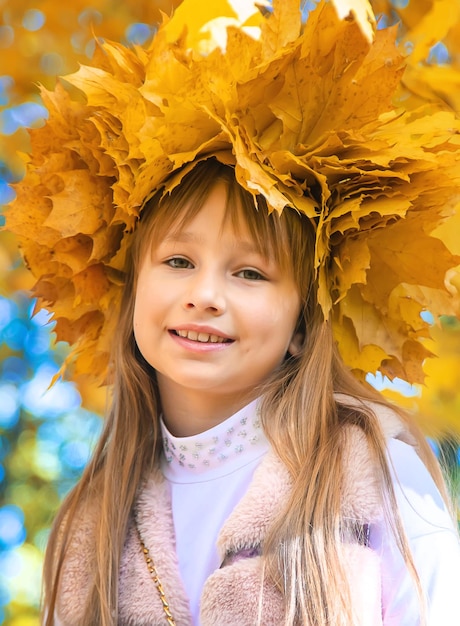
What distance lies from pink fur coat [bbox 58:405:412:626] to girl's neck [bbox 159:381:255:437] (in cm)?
15

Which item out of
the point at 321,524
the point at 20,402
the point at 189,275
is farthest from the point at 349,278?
the point at 20,402

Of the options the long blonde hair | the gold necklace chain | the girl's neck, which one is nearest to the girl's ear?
the long blonde hair

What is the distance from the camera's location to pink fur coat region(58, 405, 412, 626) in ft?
4.75

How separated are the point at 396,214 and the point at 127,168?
0.54 meters

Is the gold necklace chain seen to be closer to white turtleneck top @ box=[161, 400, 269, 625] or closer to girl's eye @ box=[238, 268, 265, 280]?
white turtleneck top @ box=[161, 400, 269, 625]

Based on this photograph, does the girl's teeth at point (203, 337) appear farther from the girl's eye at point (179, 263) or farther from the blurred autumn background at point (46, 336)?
the blurred autumn background at point (46, 336)

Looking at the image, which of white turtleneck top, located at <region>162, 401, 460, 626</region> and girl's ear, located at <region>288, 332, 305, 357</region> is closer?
white turtleneck top, located at <region>162, 401, 460, 626</region>

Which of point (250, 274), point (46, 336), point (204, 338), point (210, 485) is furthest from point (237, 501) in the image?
point (46, 336)

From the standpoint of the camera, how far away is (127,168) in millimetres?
1678

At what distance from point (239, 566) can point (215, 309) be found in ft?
1.55

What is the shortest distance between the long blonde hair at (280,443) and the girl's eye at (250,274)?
49mm

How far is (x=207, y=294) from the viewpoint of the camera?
5.14 feet

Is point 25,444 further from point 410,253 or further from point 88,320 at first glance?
point 410,253

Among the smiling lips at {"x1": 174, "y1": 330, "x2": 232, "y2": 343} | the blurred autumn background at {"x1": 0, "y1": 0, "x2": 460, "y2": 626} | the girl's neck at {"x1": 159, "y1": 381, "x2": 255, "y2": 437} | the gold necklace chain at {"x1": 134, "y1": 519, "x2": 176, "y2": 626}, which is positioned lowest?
the gold necklace chain at {"x1": 134, "y1": 519, "x2": 176, "y2": 626}
